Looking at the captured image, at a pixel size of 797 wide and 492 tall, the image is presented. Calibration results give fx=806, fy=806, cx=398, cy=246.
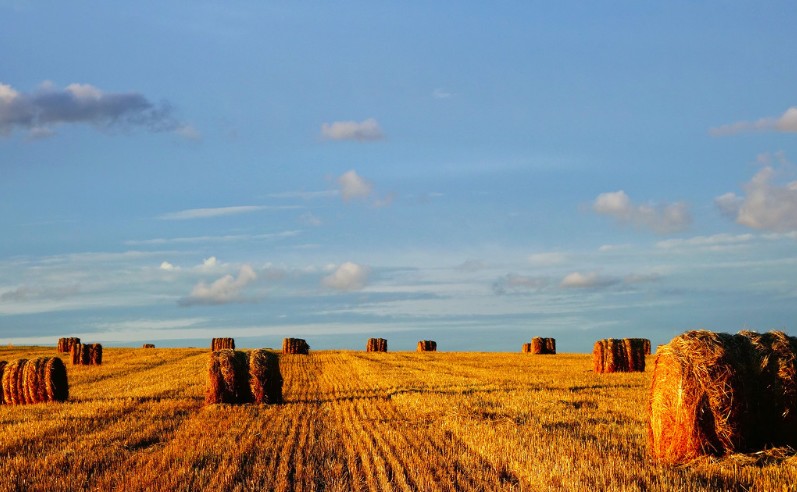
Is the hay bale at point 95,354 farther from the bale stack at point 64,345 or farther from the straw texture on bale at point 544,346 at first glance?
the straw texture on bale at point 544,346

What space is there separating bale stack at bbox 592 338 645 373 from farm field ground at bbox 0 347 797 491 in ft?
25.1

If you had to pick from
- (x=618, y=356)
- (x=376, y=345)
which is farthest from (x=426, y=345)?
(x=618, y=356)

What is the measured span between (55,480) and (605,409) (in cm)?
1086

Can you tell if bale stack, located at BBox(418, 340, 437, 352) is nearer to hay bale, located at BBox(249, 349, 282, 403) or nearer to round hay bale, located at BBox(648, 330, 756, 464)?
hay bale, located at BBox(249, 349, 282, 403)

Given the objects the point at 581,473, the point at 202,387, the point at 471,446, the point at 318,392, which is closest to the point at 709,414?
the point at 581,473

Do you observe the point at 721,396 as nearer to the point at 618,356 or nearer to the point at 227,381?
the point at 227,381

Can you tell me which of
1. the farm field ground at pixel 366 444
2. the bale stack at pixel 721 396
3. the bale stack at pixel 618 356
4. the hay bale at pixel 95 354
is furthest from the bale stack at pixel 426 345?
the bale stack at pixel 721 396

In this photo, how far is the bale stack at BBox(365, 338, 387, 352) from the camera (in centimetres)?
5281

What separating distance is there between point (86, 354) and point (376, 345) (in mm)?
18570

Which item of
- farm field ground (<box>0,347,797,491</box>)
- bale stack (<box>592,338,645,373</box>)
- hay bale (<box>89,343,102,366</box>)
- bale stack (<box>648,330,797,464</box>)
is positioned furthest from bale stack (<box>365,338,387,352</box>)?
bale stack (<box>648,330,797,464</box>)

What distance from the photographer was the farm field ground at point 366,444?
995cm

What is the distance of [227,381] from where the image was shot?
1941cm

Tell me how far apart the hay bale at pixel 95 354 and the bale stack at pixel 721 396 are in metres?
35.4

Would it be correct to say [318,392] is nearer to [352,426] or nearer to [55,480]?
[352,426]
